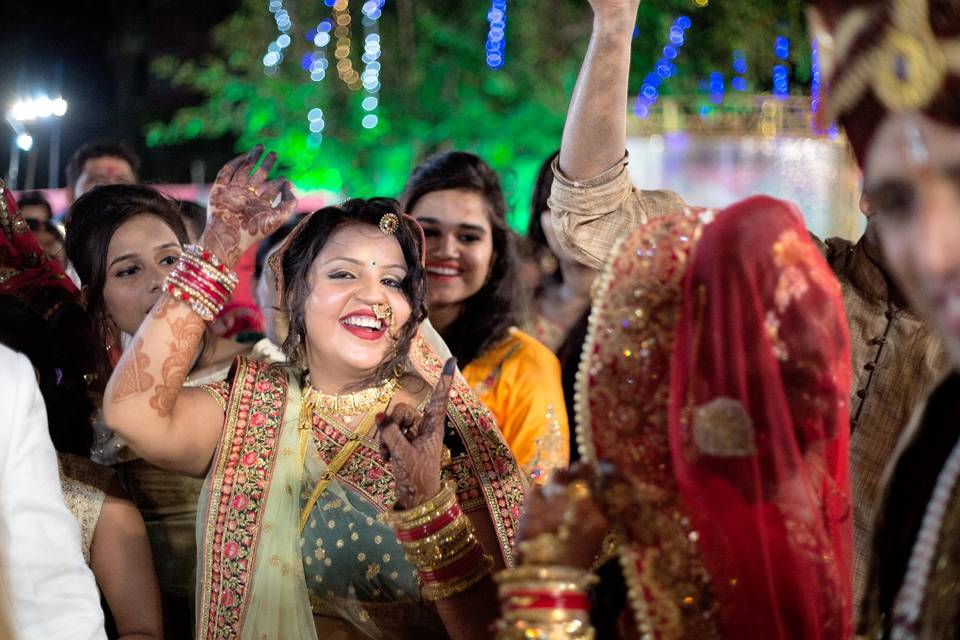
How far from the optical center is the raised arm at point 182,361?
215 centimetres

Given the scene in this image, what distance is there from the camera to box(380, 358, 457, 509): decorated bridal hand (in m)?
1.92

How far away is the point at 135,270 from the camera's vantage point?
2877 millimetres

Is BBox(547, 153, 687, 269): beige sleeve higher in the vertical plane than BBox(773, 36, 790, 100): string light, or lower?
lower

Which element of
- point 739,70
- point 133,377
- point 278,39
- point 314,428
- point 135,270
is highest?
point 278,39

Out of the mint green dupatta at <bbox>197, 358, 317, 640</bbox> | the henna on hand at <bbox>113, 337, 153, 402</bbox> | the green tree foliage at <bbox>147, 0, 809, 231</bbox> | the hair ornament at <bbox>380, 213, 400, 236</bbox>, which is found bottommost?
the mint green dupatta at <bbox>197, 358, 317, 640</bbox>

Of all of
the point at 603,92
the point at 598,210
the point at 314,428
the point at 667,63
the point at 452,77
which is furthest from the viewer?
the point at 452,77

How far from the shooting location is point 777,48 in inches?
358

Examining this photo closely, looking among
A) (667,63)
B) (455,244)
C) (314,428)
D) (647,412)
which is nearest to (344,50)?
(667,63)

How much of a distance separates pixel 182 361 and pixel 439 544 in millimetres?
708

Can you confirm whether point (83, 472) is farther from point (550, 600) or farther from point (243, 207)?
point (550, 600)

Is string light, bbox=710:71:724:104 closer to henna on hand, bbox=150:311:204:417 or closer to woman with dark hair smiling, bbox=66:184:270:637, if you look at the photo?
woman with dark hair smiling, bbox=66:184:270:637

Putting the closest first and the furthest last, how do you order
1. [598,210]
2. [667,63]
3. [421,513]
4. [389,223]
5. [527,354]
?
[421,513]
[598,210]
[389,223]
[527,354]
[667,63]

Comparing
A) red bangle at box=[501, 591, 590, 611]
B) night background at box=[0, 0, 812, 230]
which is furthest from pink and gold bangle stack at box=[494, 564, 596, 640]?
night background at box=[0, 0, 812, 230]

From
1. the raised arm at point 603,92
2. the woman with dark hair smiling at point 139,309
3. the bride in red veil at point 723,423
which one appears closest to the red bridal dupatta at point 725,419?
the bride in red veil at point 723,423
